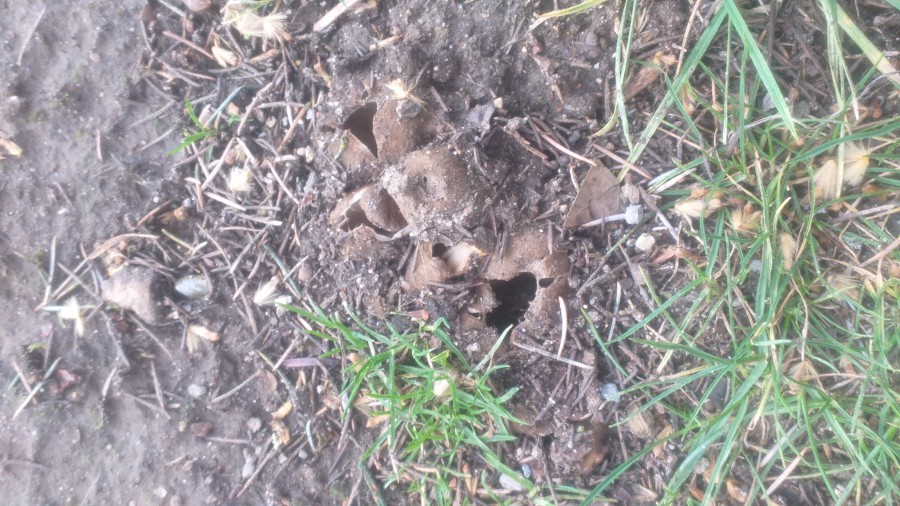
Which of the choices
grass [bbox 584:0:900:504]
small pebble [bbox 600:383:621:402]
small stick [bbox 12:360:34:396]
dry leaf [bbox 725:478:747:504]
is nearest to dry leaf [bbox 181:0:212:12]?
small stick [bbox 12:360:34:396]

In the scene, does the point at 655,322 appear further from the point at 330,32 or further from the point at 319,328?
the point at 330,32

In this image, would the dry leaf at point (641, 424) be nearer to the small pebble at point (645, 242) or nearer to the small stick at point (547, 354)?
the small stick at point (547, 354)

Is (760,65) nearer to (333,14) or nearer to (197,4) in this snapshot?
(333,14)

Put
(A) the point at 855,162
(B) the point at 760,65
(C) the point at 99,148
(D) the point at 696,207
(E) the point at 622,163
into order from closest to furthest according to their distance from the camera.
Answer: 1. (B) the point at 760,65
2. (A) the point at 855,162
3. (D) the point at 696,207
4. (E) the point at 622,163
5. (C) the point at 99,148

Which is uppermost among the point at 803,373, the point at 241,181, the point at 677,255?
the point at 241,181

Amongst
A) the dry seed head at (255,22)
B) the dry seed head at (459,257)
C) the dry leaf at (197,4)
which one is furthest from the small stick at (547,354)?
the dry leaf at (197,4)

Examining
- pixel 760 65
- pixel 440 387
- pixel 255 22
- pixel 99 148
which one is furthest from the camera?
pixel 99 148

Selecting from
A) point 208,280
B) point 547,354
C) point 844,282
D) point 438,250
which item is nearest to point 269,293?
point 208,280
